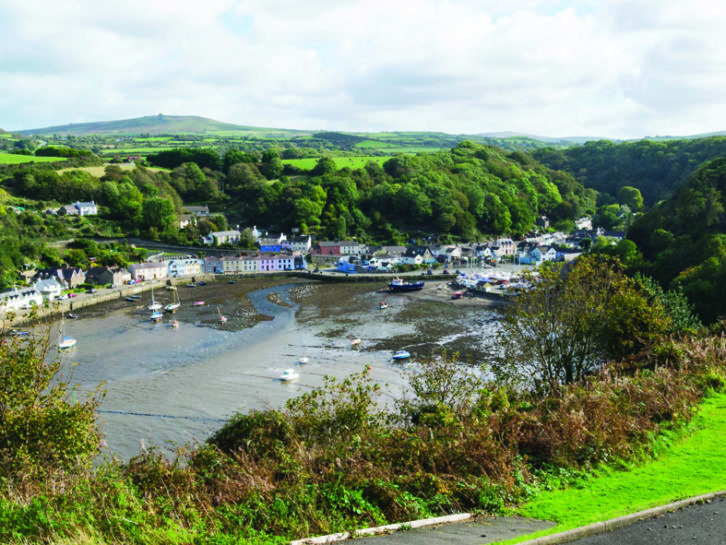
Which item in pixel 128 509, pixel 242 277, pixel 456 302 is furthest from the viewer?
Result: pixel 242 277

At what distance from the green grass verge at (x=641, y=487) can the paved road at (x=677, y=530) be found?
7.6 inches

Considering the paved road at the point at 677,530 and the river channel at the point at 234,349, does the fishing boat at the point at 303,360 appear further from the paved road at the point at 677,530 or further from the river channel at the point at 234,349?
the paved road at the point at 677,530

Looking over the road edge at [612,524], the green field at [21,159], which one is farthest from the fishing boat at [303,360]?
the green field at [21,159]

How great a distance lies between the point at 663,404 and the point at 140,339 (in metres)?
25.4

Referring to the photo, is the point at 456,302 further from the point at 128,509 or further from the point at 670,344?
the point at 128,509

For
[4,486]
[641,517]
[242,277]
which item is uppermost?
[641,517]

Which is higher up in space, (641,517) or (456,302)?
(641,517)

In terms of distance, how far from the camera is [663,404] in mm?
8867

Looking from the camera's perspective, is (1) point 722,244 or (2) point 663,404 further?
(1) point 722,244

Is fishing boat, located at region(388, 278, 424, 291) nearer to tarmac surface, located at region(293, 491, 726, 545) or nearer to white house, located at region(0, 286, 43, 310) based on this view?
white house, located at region(0, 286, 43, 310)

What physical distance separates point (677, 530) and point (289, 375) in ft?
54.2

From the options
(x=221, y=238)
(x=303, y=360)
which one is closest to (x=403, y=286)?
(x=303, y=360)

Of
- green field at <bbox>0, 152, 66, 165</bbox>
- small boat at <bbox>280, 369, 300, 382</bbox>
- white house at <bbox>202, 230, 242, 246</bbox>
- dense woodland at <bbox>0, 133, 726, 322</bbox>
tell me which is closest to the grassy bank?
small boat at <bbox>280, 369, 300, 382</bbox>

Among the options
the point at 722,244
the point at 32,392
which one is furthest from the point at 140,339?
the point at 722,244
